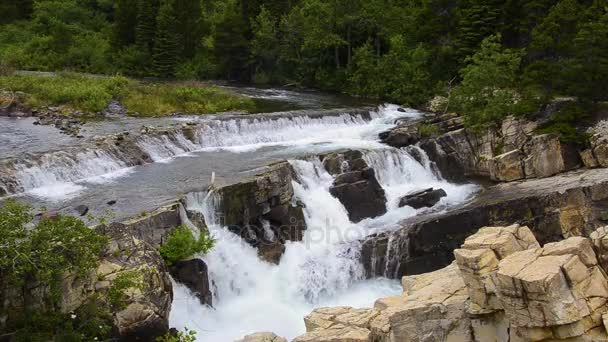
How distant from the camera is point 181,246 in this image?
56.6 ft

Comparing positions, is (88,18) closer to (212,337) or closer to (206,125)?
(206,125)

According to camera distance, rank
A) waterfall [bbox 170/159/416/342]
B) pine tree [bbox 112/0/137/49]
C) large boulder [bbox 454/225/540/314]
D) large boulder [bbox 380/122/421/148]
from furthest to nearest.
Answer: pine tree [bbox 112/0/137/49], large boulder [bbox 380/122/421/148], waterfall [bbox 170/159/416/342], large boulder [bbox 454/225/540/314]

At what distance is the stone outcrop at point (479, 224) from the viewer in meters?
20.8

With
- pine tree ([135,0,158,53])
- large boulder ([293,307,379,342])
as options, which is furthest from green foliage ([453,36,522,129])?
pine tree ([135,0,158,53])

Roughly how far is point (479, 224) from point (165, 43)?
1385 inches

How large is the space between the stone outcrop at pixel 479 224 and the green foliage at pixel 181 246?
6.04 m

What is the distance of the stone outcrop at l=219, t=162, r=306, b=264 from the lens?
65.7 ft

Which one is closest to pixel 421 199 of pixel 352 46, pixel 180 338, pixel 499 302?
pixel 499 302

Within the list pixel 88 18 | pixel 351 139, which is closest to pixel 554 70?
pixel 351 139

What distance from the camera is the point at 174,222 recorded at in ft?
59.2

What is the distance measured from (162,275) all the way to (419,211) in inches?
447

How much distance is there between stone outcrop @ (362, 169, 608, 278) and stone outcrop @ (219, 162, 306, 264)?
114 inches

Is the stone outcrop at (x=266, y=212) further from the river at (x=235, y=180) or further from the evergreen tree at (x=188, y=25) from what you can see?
the evergreen tree at (x=188, y=25)

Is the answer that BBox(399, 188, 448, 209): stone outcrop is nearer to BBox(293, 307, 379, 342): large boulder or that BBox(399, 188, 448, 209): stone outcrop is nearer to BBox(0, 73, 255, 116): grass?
BBox(293, 307, 379, 342): large boulder
